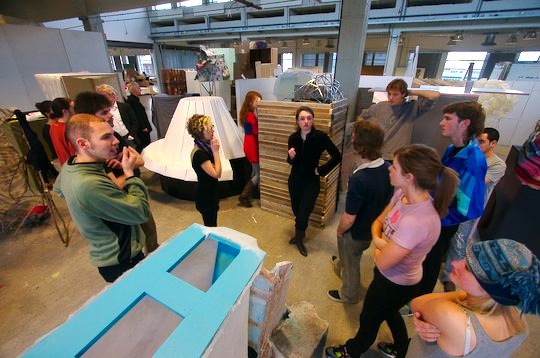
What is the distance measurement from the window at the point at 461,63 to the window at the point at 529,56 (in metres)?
1.29

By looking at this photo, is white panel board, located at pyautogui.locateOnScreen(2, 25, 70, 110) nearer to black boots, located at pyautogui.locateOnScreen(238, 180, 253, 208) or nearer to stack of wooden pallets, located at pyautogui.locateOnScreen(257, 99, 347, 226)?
black boots, located at pyautogui.locateOnScreen(238, 180, 253, 208)

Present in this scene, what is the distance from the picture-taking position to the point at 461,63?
38.6 feet

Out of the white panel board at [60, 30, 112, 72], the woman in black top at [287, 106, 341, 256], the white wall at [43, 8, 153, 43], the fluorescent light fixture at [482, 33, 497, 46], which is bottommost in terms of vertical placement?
the woman in black top at [287, 106, 341, 256]

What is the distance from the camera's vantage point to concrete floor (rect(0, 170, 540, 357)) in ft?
6.76

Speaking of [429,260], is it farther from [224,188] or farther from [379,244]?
[224,188]

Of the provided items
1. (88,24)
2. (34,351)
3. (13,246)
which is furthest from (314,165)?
(88,24)

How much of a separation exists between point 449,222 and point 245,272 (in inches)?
67.1

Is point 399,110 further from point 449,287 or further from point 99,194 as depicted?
point 99,194

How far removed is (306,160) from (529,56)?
13.8 m

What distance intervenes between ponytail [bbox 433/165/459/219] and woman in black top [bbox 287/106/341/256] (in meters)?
1.24

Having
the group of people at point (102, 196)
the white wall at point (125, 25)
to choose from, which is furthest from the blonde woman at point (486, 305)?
the white wall at point (125, 25)

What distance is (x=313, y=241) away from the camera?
306 cm

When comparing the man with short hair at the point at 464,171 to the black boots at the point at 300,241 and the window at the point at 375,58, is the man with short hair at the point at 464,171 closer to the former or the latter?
the black boots at the point at 300,241

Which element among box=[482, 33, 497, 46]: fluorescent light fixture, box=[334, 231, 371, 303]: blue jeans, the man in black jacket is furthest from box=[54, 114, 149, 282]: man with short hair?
box=[482, 33, 497, 46]: fluorescent light fixture
